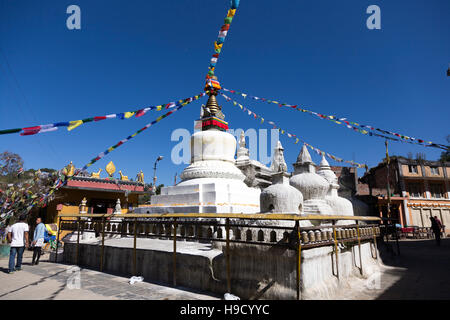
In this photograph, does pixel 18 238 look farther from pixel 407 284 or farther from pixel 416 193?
pixel 416 193

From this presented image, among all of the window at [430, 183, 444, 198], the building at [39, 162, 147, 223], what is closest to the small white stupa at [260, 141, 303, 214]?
the building at [39, 162, 147, 223]

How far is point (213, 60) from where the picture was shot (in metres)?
11.4

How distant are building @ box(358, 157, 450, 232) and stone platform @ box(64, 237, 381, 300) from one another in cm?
2134

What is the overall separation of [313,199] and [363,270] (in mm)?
4432

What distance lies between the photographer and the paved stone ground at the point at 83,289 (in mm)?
4348

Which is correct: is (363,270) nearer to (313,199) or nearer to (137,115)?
(313,199)

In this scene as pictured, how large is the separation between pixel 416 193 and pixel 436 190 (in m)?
2.10

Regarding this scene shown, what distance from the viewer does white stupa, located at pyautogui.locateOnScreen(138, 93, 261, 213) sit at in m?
9.77

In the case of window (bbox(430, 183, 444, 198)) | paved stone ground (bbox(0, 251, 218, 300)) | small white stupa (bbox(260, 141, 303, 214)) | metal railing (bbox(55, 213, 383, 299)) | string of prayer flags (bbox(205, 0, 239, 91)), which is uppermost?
string of prayer flags (bbox(205, 0, 239, 91))

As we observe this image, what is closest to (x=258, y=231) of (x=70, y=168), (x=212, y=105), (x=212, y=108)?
(x=212, y=108)

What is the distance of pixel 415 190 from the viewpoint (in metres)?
24.4

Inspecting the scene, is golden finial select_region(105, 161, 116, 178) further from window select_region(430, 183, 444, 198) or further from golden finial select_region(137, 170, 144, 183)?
window select_region(430, 183, 444, 198)

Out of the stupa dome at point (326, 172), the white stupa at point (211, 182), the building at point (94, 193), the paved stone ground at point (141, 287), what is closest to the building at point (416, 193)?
the stupa dome at point (326, 172)
